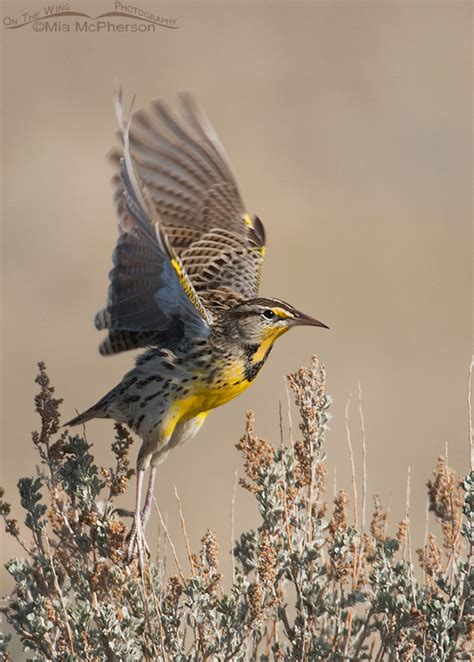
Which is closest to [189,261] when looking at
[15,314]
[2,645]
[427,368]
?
[2,645]

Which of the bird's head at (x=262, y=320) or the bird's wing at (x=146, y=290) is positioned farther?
the bird's head at (x=262, y=320)

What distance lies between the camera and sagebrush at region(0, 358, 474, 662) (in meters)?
3.63

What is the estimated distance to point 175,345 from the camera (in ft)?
14.9

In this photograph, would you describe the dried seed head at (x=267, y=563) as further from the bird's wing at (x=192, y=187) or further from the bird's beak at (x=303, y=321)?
the bird's wing at (x=192, y=187)

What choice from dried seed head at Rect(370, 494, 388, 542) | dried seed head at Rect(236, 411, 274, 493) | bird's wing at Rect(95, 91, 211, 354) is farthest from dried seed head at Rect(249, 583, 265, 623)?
bird's wing at Rect(95, 91, 211, 354)

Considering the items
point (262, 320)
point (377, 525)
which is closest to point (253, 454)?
point (377, 525)

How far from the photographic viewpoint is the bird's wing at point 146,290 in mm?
4176

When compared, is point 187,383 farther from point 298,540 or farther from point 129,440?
point 298,540

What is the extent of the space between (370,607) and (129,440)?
93 centimetres

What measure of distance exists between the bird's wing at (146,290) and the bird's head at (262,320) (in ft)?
0.38

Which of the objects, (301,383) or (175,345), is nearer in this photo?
(301,383)

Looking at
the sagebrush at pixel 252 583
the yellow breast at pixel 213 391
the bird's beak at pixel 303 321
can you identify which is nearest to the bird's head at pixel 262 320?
the bird's beak at pixel 303 321

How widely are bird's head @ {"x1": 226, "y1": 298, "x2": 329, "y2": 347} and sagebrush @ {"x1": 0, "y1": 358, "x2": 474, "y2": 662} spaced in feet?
1.70

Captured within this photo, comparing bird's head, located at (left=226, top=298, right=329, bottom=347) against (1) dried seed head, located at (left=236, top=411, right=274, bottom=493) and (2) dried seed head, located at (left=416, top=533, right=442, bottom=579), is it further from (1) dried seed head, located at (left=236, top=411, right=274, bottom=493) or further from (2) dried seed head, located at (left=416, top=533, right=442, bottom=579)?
(2) dried seed head, located at (left=416, top=533, right=442, bottom=579)
